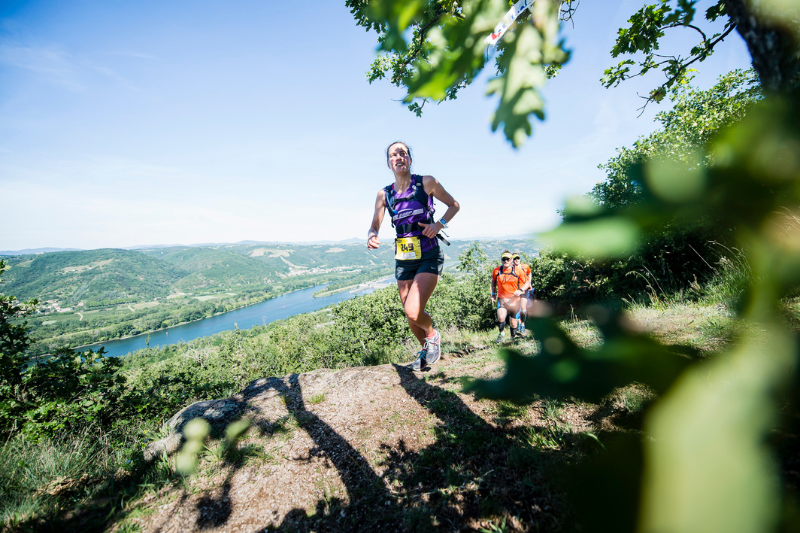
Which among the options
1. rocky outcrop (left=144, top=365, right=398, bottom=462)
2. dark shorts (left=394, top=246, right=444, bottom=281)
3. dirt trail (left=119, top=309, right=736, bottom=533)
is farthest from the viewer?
dark shorts (left=394, top=246, right=444, bottom=281)

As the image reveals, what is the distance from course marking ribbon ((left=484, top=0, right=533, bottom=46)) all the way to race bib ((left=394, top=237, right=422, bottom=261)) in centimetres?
260

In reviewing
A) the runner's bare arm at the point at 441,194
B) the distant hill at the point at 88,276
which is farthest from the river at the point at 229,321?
the distant hill at the point at 88,276

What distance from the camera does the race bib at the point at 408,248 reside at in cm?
340

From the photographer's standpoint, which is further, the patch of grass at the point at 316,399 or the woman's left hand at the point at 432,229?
the patch of grass at the point at 316,399

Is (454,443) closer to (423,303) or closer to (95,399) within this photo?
(423,303)

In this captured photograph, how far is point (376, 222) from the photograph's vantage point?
3.88 m

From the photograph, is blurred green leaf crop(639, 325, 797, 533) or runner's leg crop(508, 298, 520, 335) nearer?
blurred green leaf crop(639, 325, 797, 533)

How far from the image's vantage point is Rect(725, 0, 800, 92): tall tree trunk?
1.77ft

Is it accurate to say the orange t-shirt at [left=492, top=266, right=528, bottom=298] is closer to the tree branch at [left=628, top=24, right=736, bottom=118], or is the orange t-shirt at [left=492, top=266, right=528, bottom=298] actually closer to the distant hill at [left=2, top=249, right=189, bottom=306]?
the tree branch at [left=628, top=24, right=736, bottom=118]

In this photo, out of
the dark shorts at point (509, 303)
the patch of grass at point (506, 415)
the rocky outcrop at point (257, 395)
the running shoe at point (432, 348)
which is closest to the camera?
the patch of grass at point (506, 415)

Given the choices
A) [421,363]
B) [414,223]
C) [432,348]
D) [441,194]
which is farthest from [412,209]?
[421,363]

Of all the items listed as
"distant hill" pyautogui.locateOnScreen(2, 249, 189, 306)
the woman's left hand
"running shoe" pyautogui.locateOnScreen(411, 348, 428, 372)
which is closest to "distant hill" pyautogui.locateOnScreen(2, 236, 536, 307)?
"distant hill" pyautogui.locateOnScreen(2, 249, 189, 306)

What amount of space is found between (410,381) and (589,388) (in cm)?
359

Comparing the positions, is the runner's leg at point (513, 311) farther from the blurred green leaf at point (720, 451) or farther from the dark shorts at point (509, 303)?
the blurred green leaf at point (720, 451)
